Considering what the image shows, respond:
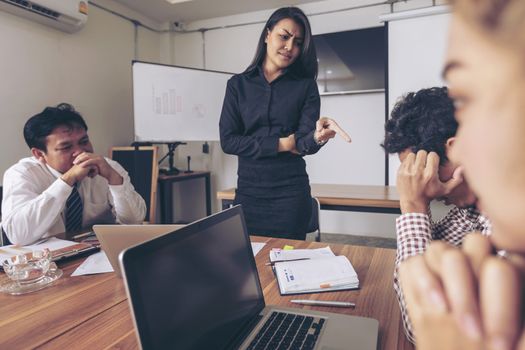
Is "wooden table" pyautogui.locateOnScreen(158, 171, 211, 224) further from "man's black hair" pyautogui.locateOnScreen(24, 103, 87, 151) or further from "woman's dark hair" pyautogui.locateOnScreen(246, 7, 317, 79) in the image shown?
"woman's dark hair" pyautogui.locateOnScreen(246, 7, 317, 79)

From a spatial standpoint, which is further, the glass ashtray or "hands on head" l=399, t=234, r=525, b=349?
the glass ashtray

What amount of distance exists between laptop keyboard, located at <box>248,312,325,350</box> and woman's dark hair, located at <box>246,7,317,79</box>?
3.67ft

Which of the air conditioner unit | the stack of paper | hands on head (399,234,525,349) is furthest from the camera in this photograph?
the air conditioner unit

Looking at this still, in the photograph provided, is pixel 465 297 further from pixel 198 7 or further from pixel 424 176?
pixel 198 7

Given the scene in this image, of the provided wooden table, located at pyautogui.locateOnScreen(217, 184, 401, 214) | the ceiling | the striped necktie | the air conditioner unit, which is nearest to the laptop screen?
the striped necktie

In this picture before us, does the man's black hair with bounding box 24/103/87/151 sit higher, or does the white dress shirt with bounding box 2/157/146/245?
the man's black hair with bounding box 24/103/87/151

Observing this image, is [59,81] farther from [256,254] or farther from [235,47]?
[256,254]

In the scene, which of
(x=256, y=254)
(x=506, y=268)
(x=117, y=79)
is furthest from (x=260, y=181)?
(x=117, y=79)

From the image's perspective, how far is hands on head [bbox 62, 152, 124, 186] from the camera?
145 centimetres

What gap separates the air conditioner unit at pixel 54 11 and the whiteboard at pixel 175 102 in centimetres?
54

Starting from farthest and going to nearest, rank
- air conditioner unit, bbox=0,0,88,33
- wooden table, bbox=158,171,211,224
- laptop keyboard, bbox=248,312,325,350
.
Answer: wooden table, bbox=158,171,211,224 → air conditioner unit, bbox=0,0,88,33 → laptop keyboard, bbox=248,312,325,350

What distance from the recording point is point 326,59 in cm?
343

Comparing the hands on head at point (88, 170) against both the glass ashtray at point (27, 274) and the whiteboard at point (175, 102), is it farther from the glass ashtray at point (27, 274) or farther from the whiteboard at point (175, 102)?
the whiteboard at point (175, 102)

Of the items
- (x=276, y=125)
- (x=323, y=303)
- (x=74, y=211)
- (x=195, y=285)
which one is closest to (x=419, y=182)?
(x=323, y=303)
